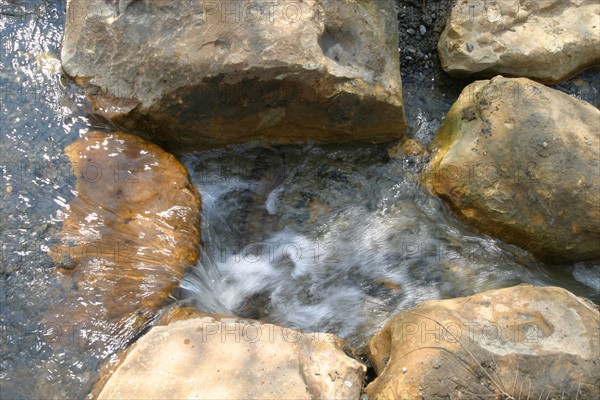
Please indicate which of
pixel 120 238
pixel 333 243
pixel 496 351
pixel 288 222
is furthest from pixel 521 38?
pixel 120 238

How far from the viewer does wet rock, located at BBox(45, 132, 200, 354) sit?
9.43 feet

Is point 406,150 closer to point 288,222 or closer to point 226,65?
point 288,222

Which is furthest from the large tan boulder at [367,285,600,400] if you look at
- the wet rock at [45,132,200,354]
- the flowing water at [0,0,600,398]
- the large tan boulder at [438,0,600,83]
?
the large tan boulder at [438,0,600,83]

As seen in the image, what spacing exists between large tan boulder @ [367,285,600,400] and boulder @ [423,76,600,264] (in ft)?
2.05

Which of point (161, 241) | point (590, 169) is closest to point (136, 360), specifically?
point (161, 241)

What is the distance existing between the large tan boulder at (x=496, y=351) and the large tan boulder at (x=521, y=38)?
182 centimetres

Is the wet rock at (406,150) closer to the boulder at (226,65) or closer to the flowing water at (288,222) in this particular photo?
the flowing water at (288,222)

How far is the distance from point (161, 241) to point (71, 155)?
714 mm

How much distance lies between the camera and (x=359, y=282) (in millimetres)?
3578

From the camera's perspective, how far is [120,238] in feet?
10.1

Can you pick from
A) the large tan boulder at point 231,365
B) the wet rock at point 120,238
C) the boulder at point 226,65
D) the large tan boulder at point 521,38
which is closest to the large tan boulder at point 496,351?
the large tan boulder at point 231,365

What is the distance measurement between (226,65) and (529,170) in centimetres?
179

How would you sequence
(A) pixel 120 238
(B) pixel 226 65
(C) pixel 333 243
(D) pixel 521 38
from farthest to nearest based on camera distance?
(D) pixel 521 38, (C) pixel 333 243, (B) pixel 226 65, (A) pixel 120 238

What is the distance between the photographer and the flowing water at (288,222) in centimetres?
323
